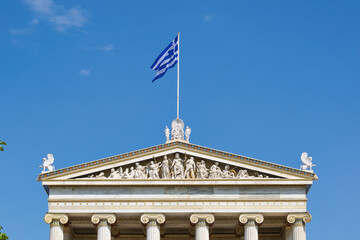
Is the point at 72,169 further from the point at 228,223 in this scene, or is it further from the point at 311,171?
the point at 311,171

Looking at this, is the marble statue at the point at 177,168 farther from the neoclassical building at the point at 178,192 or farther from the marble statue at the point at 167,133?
the marble statue at the point at 167,133

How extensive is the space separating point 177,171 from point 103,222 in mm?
5361

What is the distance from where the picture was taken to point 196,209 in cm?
→ 5681

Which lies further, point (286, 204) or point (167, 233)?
point (167, 233)

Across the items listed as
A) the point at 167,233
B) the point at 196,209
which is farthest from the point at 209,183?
the point at 167,233

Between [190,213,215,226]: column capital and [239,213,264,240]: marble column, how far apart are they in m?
1.72

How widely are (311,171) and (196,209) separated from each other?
287 inches

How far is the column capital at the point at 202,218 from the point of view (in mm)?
56594

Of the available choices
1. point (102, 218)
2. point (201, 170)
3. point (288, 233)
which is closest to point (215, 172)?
point (201, 170)

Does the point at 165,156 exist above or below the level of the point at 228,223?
above

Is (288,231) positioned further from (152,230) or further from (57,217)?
(57,217)

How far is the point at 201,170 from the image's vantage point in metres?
57.5

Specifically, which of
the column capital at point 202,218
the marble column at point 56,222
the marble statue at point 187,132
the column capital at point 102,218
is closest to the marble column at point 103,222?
the column capital at point 102,218

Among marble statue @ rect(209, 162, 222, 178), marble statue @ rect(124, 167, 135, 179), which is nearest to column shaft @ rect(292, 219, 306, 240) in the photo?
marble statue @ rect(209, 162, 222, 178)
